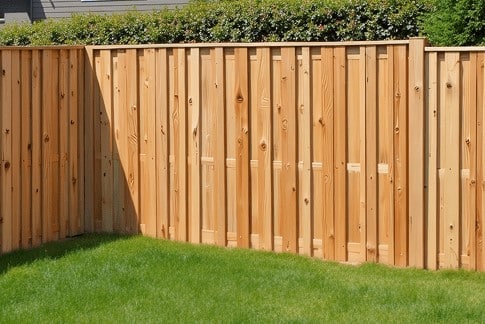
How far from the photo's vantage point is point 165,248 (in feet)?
32.6

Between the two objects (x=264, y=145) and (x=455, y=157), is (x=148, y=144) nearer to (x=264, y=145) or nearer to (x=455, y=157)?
(x=264, y=145)

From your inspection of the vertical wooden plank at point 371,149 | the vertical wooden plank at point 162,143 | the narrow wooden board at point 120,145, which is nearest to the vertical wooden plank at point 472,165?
the vertical wooden plank at point 371,149

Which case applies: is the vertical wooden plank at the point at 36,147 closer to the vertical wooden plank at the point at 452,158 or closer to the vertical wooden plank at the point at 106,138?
the vertical wooden plank at the point at 106,138

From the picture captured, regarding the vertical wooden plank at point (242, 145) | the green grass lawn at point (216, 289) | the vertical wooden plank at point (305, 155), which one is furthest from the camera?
the vertical wooden plank at point (242, 145)

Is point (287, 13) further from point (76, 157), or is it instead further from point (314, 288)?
point (314, 288)

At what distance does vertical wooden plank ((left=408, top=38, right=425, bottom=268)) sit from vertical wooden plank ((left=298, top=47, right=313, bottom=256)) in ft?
3.19

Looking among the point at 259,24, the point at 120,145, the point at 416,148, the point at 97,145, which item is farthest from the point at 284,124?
the point at 259,24

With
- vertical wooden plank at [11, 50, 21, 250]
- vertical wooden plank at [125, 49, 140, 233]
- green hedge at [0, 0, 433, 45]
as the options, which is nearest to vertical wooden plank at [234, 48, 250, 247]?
vertical wooden plank at [125, 49, 140, 233]

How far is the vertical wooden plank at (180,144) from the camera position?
10406 millimetres

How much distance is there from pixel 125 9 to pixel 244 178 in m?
13.4

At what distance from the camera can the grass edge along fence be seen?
29.9 ft

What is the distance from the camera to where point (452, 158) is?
905 cm

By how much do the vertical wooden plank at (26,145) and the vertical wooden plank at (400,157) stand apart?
141 inches

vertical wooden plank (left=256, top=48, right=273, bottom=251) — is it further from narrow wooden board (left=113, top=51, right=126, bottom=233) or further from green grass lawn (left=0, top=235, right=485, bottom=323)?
narrow wooden board (left=113, top=51, right=126, bottom=233)
